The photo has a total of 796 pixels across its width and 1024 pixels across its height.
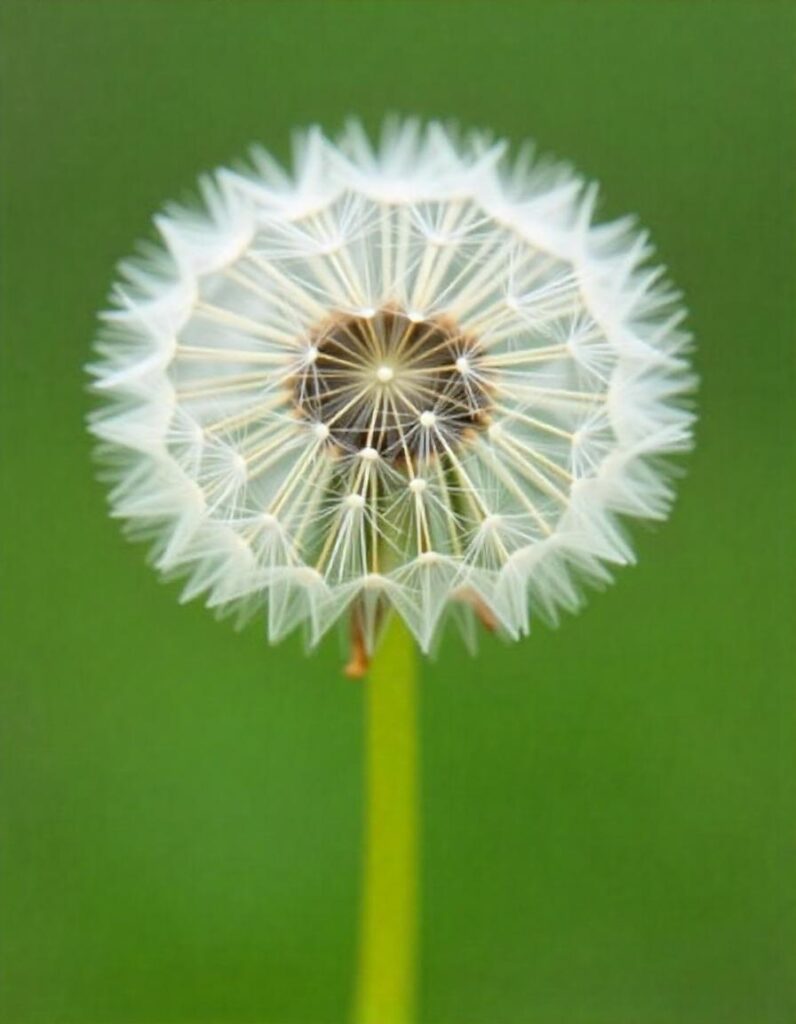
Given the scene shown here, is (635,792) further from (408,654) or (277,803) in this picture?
(408,654)

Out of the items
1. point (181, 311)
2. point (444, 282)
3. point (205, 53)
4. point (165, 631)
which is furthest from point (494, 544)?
point (205, 53)

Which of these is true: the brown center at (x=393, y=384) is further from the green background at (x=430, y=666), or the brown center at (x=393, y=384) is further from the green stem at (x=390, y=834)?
the green background at (x=430, y=666)

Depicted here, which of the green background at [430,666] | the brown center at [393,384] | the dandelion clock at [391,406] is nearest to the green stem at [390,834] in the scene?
the dandelion clock at [391,406]

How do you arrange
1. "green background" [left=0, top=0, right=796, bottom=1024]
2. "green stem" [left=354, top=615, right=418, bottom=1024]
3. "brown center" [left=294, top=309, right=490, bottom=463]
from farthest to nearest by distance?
"green background" [left=0, top=0, right=796, bottom=1024]
"green stem" [left=354, top=615, right=418, bottom=1024]
"brown center" [left=294, top=309, right=490, bottom=463]

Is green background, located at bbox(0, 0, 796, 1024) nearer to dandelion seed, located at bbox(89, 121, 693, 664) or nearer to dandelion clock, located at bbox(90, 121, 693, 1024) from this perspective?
dandelion clock, located at bbox(90, 121, 693, 1024)

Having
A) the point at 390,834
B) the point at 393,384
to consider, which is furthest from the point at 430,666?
the point at 393,384

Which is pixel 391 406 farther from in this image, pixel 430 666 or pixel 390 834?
pixel 430 666

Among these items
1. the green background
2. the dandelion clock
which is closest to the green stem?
the dandelion clock
